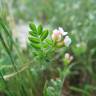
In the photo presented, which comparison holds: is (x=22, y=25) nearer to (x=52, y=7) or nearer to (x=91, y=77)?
(x=52, y=7)

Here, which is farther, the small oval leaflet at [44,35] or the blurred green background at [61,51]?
the blurred green background at [61,51]

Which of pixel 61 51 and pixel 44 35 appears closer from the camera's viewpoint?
pixel 44 35

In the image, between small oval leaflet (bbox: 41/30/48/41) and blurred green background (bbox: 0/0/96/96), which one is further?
blurred green background (bbox: 0/0/96/96)

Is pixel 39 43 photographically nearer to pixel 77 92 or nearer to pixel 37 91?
pixel 37 91

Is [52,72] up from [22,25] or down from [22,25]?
down

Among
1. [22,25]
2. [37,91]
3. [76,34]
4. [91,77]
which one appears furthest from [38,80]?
[22,25]

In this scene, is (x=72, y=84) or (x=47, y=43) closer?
(x=47, y=43)

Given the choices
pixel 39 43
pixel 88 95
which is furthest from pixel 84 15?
pixel 39 43

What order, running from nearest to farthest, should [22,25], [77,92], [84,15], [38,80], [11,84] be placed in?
[11,84]
[38,80]
[77,92]
[84,15]
[22,25]

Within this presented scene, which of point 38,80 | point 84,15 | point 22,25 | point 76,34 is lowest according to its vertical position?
point 38,80

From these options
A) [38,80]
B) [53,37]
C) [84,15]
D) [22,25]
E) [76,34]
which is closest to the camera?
[53,37]
